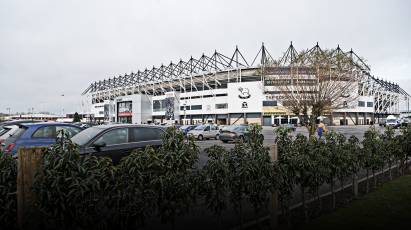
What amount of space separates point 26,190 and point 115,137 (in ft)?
14.4

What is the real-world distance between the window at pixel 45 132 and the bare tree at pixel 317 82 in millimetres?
9934

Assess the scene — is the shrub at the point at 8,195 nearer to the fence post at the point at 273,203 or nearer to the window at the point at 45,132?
the fence post at the point at 273,203

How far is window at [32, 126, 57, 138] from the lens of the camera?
838 centimetres

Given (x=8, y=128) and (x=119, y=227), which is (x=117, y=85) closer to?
(x=8, y=128)

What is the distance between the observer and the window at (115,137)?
6.96 metres

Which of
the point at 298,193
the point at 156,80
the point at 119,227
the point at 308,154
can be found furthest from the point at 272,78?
the point at 156,80

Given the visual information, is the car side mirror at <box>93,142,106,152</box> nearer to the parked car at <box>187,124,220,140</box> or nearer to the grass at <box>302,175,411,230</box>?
the grass at <box>302,175,411,230</box>

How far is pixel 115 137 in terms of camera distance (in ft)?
23.6

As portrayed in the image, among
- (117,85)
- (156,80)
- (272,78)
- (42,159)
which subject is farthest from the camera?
(117,85)

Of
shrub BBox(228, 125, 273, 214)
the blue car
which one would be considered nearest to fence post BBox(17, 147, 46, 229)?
shrub BBox(228, 125, 273, 214)

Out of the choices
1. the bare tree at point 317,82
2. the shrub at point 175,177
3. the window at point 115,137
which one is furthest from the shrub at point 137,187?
the bare tree at point 317,82

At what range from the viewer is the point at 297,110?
1320cm

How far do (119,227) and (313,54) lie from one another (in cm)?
1260

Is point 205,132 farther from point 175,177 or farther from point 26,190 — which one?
point 26,190
